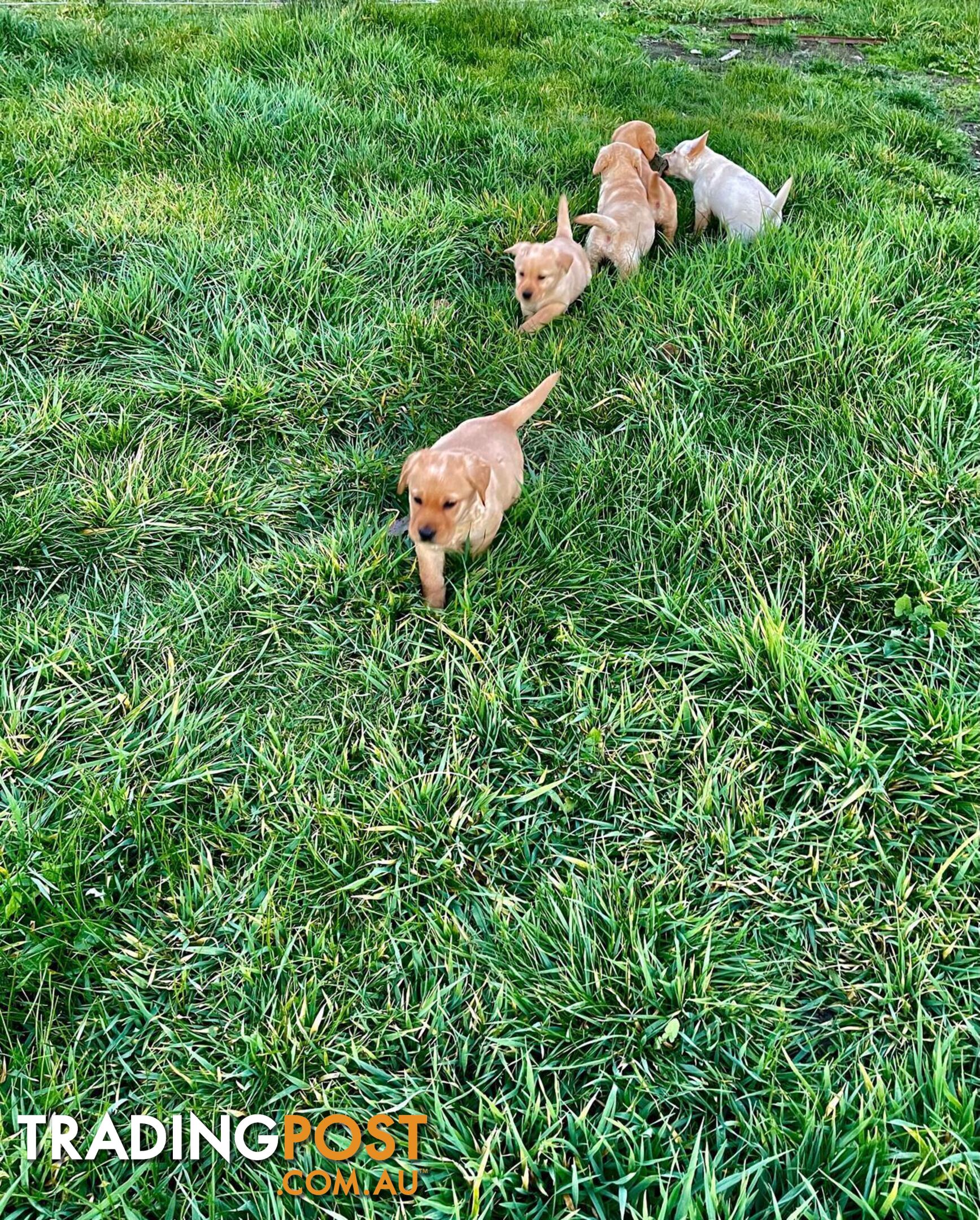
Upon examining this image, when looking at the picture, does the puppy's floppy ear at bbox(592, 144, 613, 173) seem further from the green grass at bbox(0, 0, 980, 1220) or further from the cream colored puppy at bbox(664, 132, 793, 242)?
the cream colored puppy at bbox(664, 132, 793, 242)

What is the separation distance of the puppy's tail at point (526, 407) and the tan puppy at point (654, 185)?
1721 mm

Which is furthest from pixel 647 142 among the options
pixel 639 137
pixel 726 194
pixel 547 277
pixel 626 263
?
pixel 547 277

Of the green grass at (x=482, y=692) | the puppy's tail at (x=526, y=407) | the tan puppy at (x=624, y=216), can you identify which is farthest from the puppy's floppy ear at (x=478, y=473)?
the tan puppy at (x=624, y=216)

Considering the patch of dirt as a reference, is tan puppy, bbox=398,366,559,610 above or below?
below

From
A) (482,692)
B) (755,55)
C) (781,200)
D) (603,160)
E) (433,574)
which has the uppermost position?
(755,55)

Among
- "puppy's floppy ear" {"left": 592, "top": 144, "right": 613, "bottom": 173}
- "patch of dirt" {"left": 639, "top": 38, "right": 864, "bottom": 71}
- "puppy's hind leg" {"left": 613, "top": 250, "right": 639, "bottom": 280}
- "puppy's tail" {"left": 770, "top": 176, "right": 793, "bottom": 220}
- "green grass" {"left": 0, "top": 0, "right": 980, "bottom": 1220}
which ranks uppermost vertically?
"patch of dirt" {"left": 639, "top": 38, "right": 864, "bottom": 71}

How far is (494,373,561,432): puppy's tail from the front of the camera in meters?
2.83

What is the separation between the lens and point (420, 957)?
184 cm

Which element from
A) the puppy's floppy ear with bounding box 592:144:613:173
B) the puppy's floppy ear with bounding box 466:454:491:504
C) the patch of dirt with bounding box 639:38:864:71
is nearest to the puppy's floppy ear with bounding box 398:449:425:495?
the puppy's floppy ear with bounding box 466:454:491:504

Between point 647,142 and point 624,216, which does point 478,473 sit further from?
point 647,142

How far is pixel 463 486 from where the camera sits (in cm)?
232

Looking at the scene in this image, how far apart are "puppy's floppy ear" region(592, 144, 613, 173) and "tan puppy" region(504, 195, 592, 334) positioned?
0.67 m

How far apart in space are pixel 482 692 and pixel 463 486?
59 centimetres

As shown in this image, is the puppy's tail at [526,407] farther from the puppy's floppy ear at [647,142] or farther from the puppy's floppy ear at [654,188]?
the puppy's floppy ear at [647,142]
